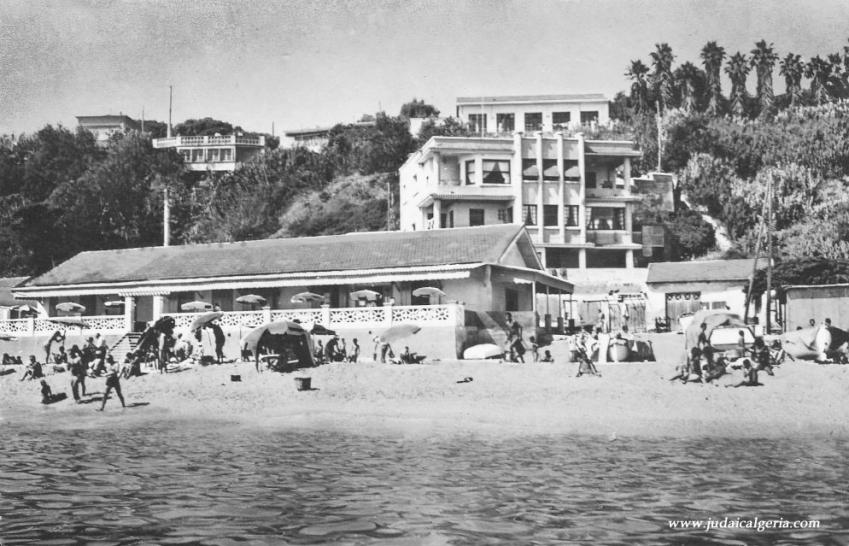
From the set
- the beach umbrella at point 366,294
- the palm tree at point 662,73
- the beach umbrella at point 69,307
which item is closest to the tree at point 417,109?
the palm tree at point 662,73

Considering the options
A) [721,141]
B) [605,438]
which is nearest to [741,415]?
[605,438]

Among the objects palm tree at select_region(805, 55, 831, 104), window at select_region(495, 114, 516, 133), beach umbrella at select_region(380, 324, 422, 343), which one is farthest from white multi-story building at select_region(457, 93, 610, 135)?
beach umbrella at select_region(380, 324, 422, 343)

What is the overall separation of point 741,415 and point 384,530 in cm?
1457

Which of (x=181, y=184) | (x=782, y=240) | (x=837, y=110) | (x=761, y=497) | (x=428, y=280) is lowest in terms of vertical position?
(x=761, y=497)

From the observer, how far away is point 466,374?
2886 centimetres

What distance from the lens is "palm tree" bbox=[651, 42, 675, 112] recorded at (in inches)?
3548

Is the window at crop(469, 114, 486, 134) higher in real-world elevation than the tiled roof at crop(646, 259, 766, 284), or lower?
higher

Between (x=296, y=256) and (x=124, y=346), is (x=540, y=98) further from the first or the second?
(x=124, y=346)

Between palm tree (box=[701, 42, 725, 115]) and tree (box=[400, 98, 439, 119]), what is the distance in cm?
2873

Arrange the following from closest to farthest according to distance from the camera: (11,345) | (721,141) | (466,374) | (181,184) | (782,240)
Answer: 1. (466,374)
2. (11,345)
3. (782,240)
4. (721,141)
5. (181,184)

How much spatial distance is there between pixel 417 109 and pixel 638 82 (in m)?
24.0

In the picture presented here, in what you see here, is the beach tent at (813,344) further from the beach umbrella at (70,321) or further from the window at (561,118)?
the window at (561,118)

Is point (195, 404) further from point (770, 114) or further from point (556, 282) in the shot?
point (770, 114)

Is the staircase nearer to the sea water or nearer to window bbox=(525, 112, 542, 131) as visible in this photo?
the sea water
